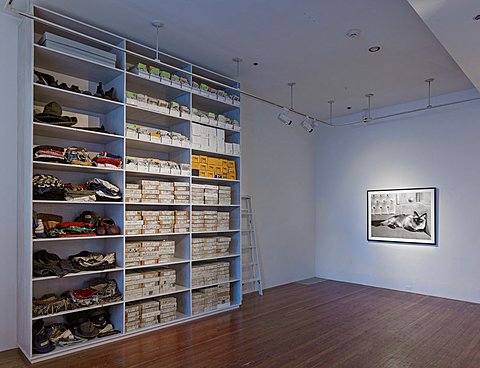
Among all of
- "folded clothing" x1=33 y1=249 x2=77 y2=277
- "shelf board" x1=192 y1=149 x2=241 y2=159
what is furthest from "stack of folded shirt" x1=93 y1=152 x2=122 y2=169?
"shelf board" x1=192 y1=149 x2=241 y2=159

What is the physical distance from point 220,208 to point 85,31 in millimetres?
2939

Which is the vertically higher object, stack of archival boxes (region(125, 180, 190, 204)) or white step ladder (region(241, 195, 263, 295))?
stack of archival boxes (region(125, 180, 190, 204))

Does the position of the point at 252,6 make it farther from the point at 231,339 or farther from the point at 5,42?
the point at 231,339

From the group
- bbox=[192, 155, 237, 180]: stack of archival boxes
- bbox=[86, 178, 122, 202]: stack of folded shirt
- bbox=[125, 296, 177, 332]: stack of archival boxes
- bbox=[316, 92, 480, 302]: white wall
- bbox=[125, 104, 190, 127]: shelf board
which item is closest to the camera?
bbox=[86, 178, 122, 202]: stack of folded shirt

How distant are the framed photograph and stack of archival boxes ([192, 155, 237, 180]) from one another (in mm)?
3079

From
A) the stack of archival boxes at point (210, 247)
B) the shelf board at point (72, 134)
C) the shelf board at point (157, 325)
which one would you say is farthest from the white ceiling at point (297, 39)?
the shelf board at point (157, 325)

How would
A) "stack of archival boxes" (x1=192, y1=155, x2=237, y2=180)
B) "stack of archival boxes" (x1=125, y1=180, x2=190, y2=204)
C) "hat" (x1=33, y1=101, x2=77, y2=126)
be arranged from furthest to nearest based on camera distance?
1. "stack of archival boxes" (x1=192, y1=155, x2=237, y2=180)
2. "stack of archival boxes" (x1=125, y1=180, x2=190, y2=204)
3. "hat" (x1=33, y1=101, x2=77, y2=126)

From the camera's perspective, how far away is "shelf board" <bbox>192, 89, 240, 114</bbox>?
16.3ft

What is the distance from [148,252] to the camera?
173 inches

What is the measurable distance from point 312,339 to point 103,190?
9.33ft

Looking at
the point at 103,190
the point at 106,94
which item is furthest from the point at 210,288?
the point at 106,94

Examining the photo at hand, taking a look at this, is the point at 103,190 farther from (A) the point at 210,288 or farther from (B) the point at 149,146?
(A) the point at 210,288

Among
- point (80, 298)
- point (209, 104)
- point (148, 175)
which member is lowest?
point (80, 298)

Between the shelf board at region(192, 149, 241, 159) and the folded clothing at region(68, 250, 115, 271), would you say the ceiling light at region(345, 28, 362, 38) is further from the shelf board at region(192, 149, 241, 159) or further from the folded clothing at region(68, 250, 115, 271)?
the folded clothing at region(68, 250, 115, 271)
